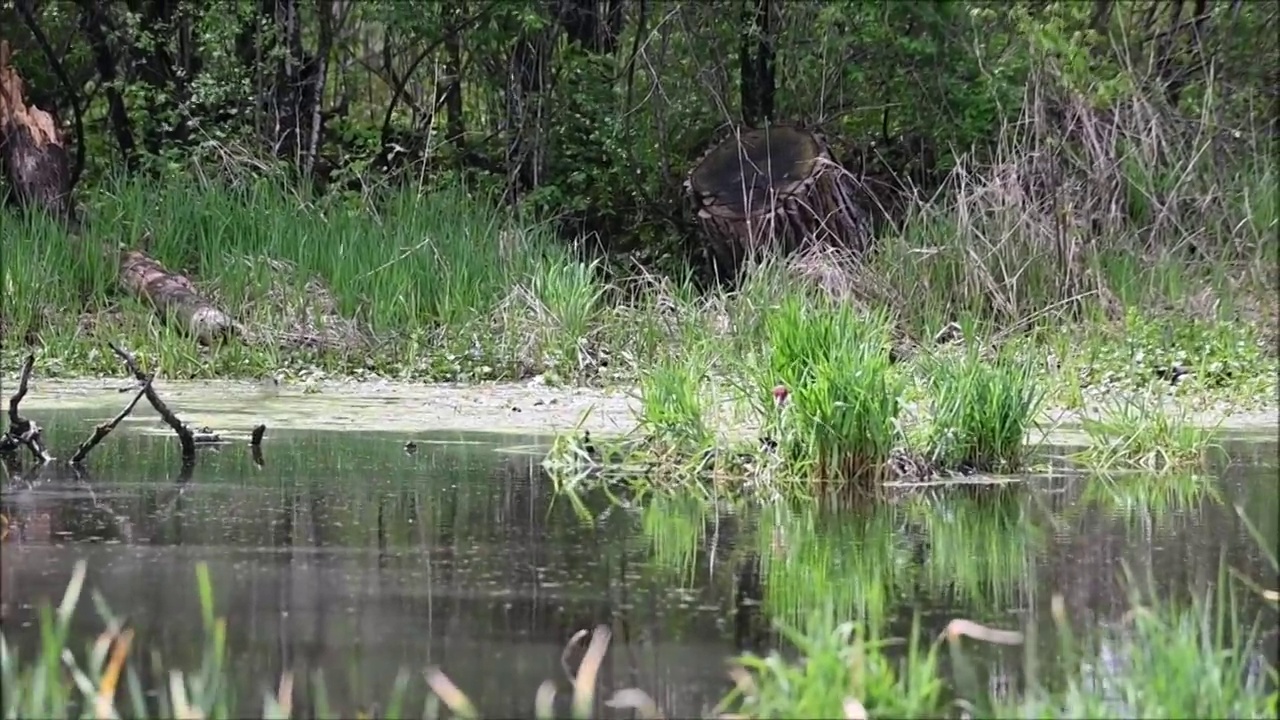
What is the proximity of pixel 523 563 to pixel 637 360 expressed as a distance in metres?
4.77

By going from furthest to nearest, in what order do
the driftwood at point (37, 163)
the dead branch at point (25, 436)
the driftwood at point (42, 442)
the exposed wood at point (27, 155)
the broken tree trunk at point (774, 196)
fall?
the exposed wood at point (27, 155)
the broken tree trunk at point (774, 196)
the driftwood at point (37, 163)
the dead branch at point (25, 436)
the driftwood at point (42, 442)

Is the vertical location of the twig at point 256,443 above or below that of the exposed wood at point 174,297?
below

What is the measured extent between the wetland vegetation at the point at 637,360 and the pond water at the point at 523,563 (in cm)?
2

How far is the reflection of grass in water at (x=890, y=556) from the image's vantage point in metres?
4.54

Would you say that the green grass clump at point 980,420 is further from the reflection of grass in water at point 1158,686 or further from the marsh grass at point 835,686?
the marsh grass at point 835,686

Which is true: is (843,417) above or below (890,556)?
above

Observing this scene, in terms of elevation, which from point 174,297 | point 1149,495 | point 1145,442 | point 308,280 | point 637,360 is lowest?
point 1149,495

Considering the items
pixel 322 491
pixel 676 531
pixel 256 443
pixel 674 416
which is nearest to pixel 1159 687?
pixel 676 531

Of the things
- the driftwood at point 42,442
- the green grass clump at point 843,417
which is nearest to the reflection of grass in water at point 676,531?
the green grass clump at point 843,417

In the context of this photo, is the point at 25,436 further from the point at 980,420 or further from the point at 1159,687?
the point at 1159,687

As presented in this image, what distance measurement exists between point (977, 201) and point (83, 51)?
720 cm

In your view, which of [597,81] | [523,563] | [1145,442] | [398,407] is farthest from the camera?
[597,81]

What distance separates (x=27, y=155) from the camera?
1219cm

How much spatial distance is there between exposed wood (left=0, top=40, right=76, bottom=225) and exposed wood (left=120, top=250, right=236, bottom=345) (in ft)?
2.95
